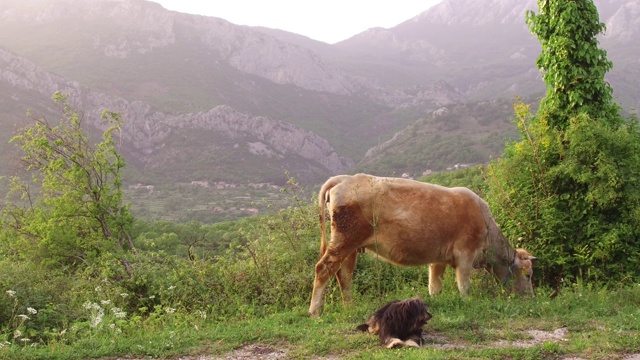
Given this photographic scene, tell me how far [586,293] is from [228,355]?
18.8 feet

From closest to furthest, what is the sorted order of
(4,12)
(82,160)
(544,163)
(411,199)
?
(411,199) < (544,163) < (82,160) < (4,12)

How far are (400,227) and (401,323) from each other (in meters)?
2.00

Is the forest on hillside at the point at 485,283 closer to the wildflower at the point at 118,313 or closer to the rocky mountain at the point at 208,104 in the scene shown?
the wildflower at the point at 118,313

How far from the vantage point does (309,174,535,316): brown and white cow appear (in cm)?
825

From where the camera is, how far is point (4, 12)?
171 metres

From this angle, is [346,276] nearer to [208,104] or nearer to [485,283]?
[485,283]

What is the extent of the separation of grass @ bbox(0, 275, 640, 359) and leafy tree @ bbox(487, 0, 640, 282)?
1681 millimetres

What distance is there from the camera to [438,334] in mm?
7012

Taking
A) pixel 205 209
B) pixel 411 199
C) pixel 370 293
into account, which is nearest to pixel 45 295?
pixel 370 293

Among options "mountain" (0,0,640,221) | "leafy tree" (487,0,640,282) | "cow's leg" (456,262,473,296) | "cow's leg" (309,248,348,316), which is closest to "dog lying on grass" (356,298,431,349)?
"cow's leg" (309,248,348,316)

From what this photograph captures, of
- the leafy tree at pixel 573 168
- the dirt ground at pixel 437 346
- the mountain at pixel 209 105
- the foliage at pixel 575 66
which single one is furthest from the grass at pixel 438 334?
the mountain at pixel 209 105

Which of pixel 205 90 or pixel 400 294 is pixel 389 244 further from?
pixel 205 90

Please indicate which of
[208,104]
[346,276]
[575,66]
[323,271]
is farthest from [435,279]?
[208,104]

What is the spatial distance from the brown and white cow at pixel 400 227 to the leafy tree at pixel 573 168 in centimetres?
228
